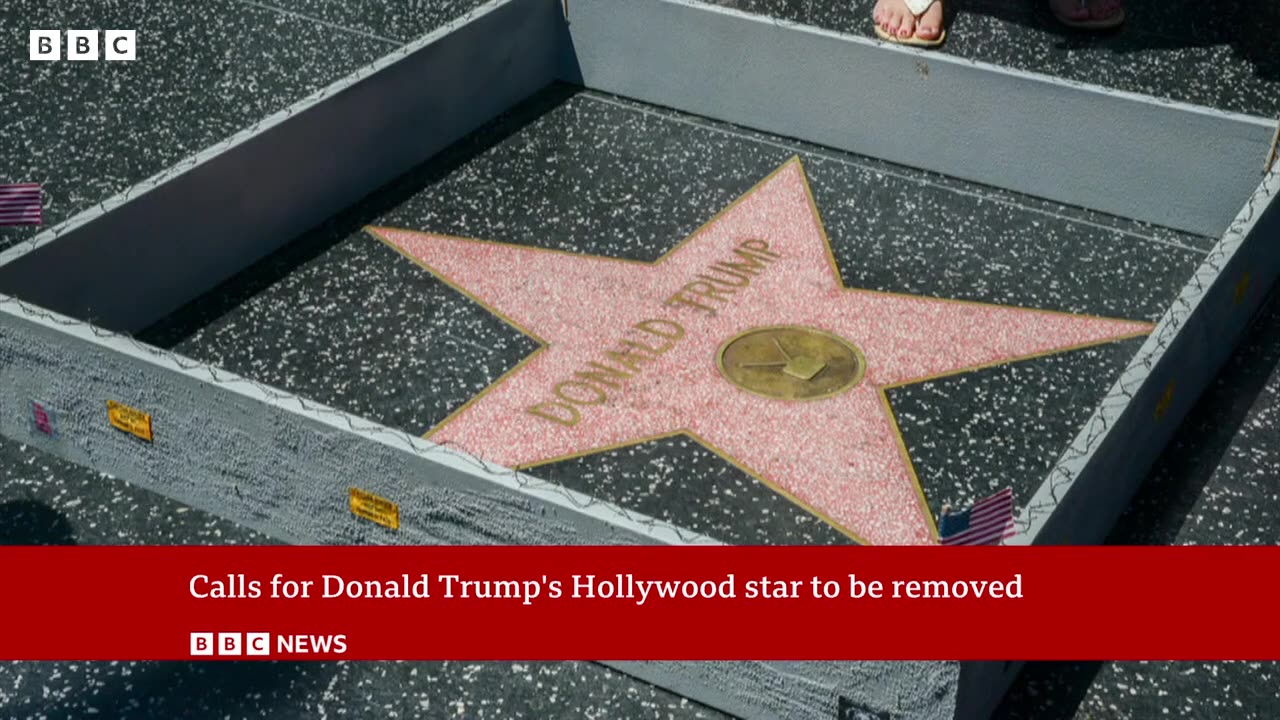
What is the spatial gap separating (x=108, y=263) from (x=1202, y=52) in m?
3.73

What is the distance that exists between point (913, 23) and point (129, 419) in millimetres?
3130

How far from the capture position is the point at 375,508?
312cm

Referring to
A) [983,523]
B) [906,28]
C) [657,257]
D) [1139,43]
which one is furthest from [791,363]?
[1139,43]

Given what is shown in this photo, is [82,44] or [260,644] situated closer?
[260,644]

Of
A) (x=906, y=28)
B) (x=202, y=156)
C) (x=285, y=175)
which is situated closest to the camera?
(x=202, y=156)

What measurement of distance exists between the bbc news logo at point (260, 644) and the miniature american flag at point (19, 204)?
3.49ft

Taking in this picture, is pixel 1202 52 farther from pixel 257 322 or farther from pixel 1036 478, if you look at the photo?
pixel 257 322

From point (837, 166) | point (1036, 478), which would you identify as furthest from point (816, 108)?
point (1036, 478)

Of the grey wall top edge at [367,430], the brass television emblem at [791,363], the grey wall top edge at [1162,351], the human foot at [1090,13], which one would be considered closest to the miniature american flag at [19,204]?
the grey wall top edge at [367,430]

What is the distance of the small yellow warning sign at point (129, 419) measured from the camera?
333 centimetres

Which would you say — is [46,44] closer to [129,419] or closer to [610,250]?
→ [610,250]

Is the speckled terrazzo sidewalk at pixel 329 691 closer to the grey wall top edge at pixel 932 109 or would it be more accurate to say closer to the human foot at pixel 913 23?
the grey wall top edge at pixel 932 109

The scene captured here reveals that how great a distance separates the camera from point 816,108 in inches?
196

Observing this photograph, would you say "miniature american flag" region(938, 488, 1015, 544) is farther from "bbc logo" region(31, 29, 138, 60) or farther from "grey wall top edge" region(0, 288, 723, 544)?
Answer: "bbc logo" region(31, 29, 138, 60)
